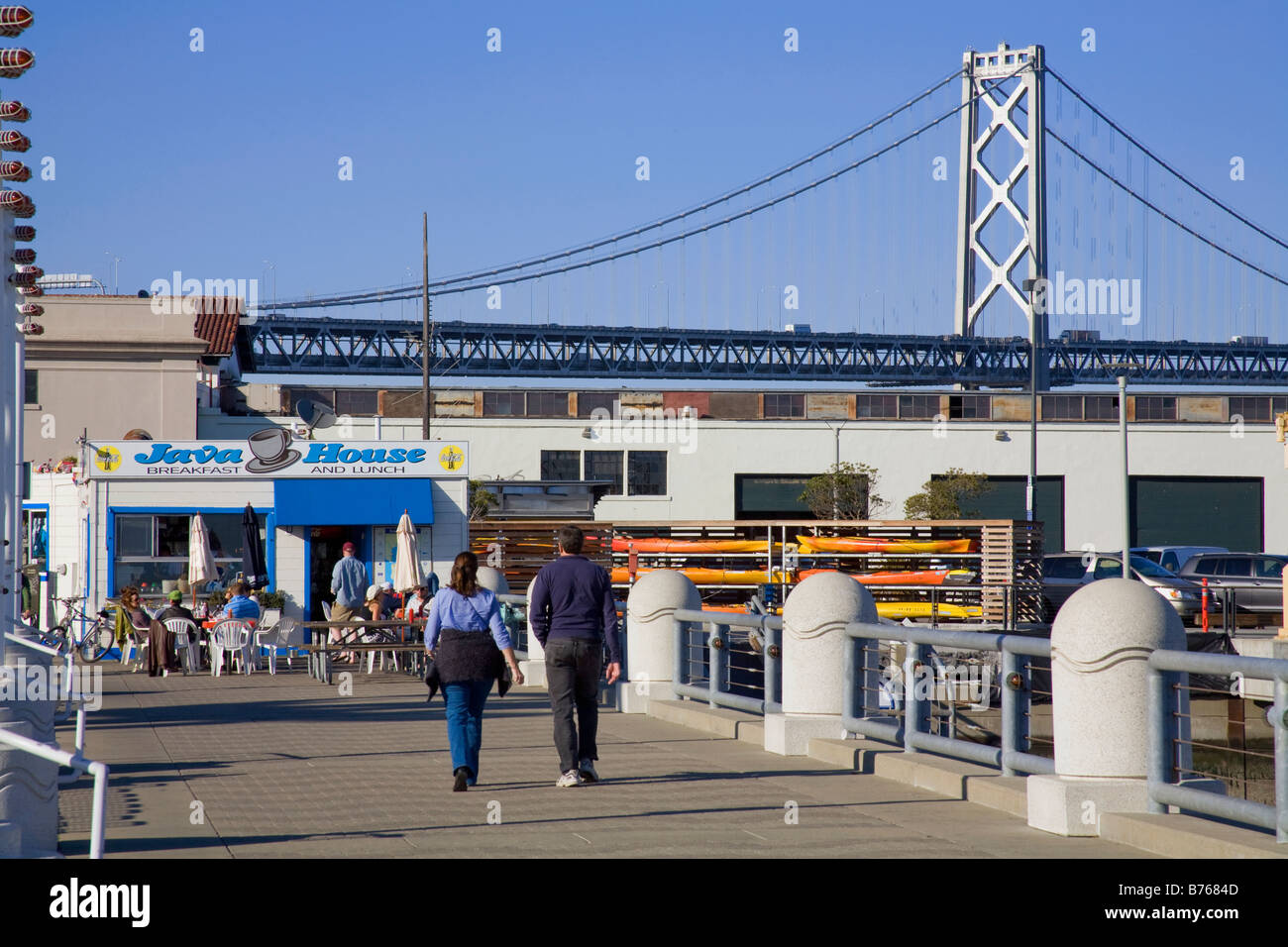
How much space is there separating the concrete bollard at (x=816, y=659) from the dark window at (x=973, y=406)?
5534 cm

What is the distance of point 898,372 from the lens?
103 metres

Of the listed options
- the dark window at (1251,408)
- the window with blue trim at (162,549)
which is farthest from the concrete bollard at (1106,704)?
the dark window at (1251,408)

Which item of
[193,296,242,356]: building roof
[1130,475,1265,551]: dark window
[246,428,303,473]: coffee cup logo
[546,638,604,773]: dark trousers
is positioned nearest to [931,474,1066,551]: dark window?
[1130,475,1265,551]: dark window

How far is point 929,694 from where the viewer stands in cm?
989

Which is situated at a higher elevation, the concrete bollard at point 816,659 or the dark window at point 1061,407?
the dark window at point 1061,407

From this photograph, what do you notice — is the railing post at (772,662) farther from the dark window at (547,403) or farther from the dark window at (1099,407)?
the dark window at (1099,407)

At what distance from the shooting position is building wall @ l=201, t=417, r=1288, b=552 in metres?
56.2

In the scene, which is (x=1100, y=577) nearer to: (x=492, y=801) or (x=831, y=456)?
(x=831, y=456)

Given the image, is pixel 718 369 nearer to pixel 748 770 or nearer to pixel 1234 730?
pixel 1234 730

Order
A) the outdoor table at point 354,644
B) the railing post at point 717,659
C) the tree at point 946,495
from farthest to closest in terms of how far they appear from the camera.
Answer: the tree at point 946,495, the outdoor table at point 354,644, the railing post at point 717,659

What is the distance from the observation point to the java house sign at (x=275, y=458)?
80.1 feet

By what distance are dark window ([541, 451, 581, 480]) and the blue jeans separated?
Result: 46925 mm

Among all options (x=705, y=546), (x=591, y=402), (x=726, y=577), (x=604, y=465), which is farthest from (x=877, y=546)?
(x=591, y=402)

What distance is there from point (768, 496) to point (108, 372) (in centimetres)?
2404
